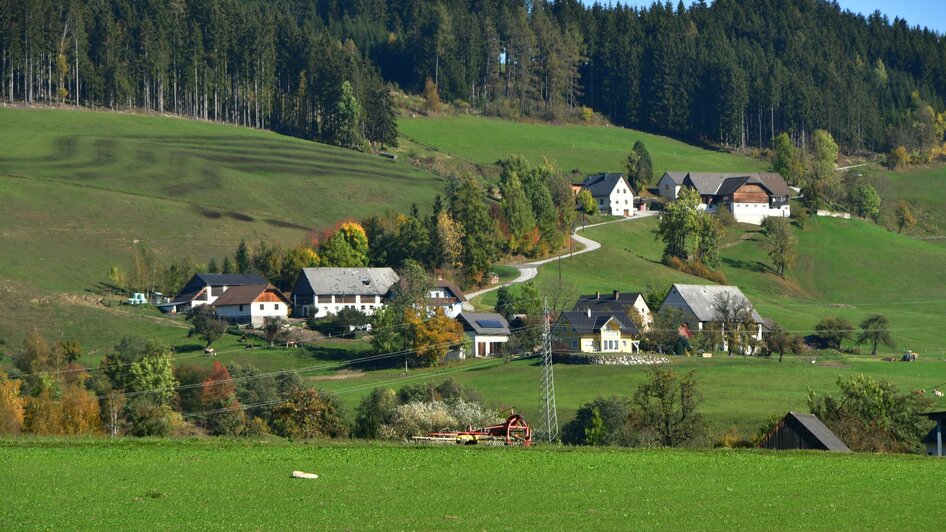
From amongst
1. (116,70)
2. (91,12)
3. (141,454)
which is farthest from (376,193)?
(141,454)

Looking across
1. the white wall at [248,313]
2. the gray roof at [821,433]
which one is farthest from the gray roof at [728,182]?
the gray roof at [821,433]

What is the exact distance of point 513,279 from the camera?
114 metres

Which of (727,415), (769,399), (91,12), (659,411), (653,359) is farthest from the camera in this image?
(91,12)

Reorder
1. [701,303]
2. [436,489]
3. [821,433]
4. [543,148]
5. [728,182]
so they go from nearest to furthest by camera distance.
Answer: [436,489] → [821,433] → [701,303] → [728,182] → [543,148]

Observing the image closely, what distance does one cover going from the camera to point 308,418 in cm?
5956

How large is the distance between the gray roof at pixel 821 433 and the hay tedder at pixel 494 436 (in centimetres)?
1124

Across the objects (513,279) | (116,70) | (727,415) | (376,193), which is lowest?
(727,415)

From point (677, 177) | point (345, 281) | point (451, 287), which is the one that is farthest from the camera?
point (677, 177)

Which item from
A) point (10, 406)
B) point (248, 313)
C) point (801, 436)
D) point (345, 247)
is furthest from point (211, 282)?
point (801, 436)

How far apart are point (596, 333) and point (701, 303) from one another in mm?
15533

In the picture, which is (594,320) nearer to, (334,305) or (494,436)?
(334,305)

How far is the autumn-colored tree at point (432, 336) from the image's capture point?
8931 cm

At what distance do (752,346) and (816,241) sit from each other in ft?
169

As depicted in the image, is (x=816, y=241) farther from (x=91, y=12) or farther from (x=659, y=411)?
(x=91, y=12)
